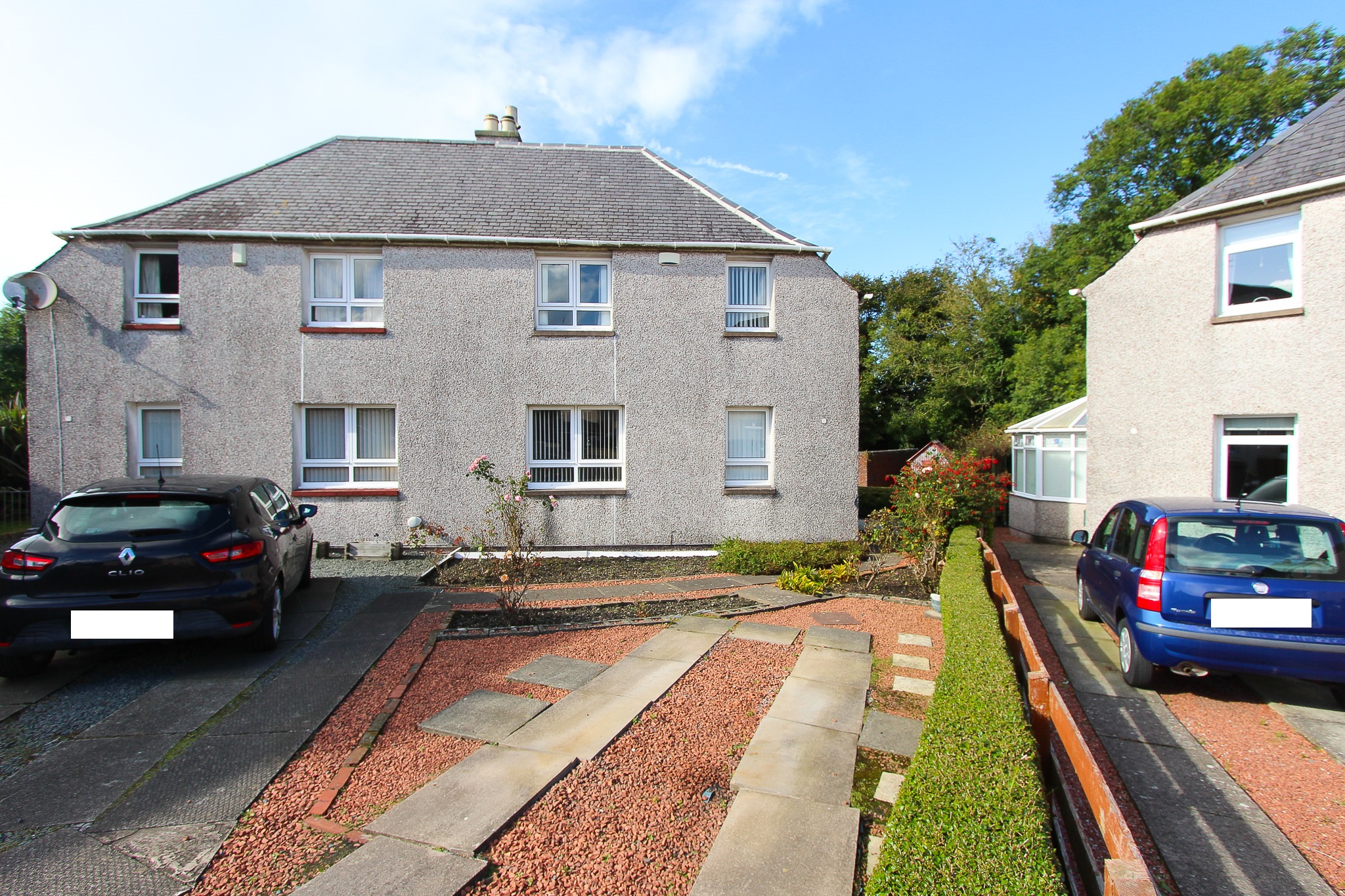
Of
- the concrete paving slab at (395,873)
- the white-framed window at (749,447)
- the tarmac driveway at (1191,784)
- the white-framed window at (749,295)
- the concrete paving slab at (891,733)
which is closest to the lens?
the concrete paving slab at (395,873)

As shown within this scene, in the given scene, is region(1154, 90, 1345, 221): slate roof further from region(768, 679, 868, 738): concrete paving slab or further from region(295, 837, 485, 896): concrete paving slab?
region(295, 837, 485, 896): concrete paving slab

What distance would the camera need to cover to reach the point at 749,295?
12.0 m

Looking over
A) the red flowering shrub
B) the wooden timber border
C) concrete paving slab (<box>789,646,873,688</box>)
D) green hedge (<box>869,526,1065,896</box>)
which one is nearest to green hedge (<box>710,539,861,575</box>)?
the red flowering shrub

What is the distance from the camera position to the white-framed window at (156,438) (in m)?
10.9

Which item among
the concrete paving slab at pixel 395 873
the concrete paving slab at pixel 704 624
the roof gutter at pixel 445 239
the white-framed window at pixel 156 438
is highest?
the roof gutter at pixel 445 239

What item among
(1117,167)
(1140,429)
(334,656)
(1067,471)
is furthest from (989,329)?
(334,656)

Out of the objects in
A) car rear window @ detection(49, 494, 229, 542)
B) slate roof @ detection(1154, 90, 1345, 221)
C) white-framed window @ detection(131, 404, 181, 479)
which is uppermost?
slate roof @ detection(1154, 90, 1345, 221)

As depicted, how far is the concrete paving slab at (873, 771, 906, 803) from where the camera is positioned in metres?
3.56

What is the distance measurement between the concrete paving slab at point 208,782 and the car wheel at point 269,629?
1659mm

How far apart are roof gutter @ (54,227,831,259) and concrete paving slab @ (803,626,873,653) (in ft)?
24.3

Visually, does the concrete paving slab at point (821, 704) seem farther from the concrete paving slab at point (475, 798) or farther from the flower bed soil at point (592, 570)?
the flower bed soil at point (592, 570)

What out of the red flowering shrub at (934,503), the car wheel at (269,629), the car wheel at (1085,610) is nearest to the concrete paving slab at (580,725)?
the car wheel at (269,629)

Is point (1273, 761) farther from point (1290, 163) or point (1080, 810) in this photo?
point (1290, 163)

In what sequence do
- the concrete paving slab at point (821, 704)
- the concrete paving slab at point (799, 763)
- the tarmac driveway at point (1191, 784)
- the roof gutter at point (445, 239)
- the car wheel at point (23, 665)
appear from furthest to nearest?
the roof gutter at point (445, 239) < the car wheel at point (23, 665) < the concrete paving slab at point (821, 704) < the concrete paving slab at point (799, 763) < the tarmac driveway at point (1191, 784)
